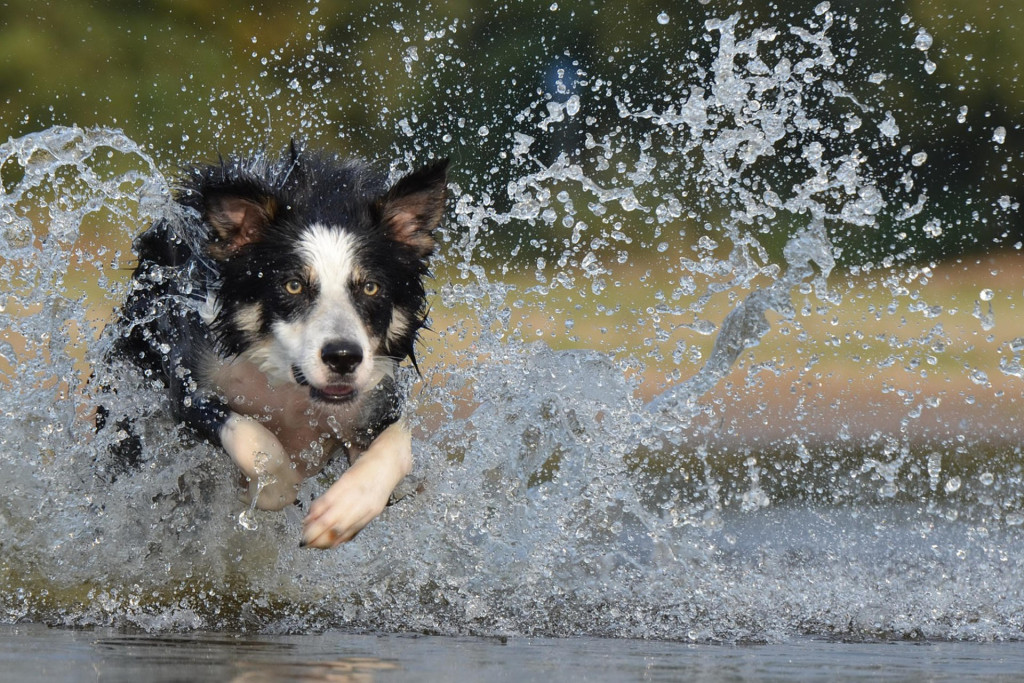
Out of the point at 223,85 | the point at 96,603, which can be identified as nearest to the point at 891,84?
the point at 223,85

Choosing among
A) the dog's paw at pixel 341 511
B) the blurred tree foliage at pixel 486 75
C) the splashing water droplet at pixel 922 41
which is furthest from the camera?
the blurred tree foliage at pixel 486 75

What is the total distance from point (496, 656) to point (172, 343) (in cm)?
190

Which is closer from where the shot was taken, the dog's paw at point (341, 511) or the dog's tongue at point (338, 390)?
the dog's paw at point (341, 511)

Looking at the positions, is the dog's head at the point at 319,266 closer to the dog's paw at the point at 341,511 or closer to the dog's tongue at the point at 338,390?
the dog's tongue at the point at 338,390

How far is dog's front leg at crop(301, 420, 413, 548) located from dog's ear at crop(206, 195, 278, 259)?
2.64 feet

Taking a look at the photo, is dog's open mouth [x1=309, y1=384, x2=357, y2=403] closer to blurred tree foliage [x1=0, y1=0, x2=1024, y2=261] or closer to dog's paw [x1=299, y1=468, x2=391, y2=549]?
dog's paw [x1=299, y1=468, x2=391, y2=549]

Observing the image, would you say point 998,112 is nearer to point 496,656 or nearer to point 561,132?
point 561,132

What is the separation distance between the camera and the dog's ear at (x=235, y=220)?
4.50 metres

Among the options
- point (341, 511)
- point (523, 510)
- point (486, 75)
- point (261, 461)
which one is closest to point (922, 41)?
point (523, 510)

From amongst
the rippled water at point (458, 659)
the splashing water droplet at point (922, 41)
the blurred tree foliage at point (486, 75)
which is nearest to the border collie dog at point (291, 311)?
the rippled water at point (458, 659)

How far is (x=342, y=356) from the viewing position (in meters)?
4.17

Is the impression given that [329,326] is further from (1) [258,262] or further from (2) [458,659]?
(2) [458,659]

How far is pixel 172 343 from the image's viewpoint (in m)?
4.86

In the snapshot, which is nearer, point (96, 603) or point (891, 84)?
point (96, 603)
